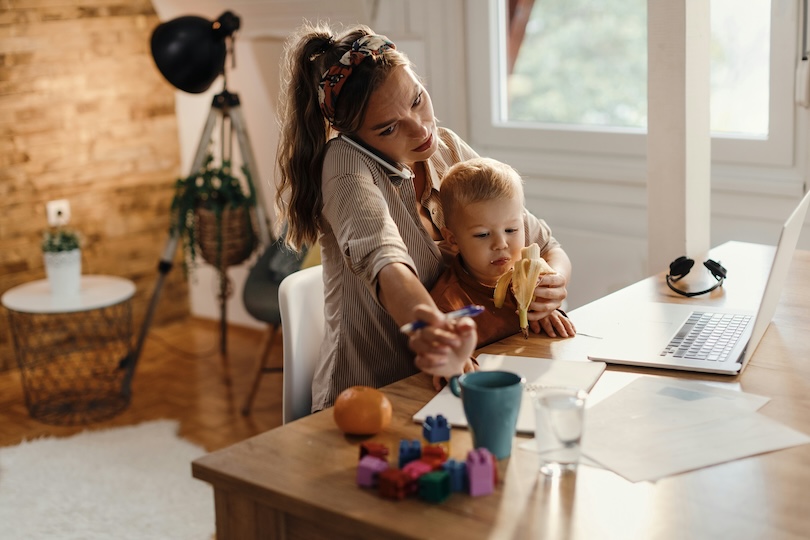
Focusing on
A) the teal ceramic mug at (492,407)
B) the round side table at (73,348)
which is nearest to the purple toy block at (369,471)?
the teal ceramic mug at (492,407)

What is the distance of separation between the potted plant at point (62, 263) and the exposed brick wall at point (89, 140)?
0.53 meters

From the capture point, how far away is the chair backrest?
68.0 inches

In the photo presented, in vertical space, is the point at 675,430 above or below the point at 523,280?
below

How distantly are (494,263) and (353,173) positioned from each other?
0.28 meters

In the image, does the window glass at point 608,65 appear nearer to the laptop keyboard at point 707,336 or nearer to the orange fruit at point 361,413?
the laptop keyboard at point 707,336

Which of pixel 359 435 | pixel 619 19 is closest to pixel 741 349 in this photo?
pixel 359 435

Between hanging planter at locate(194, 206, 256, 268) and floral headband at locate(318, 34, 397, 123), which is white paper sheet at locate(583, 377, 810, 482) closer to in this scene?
floral headband at locate(318, 34, 397, 123)

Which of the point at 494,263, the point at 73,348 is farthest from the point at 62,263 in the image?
the point at 494,263

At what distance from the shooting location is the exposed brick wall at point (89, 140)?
3.86 metres

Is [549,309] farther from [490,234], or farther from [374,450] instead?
[374,450]

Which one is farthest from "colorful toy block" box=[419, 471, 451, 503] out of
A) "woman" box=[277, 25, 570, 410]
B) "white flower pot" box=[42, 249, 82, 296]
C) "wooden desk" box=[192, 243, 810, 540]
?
"white flower pot" box=[42, 249, 82, 296]

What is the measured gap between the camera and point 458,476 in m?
1.09

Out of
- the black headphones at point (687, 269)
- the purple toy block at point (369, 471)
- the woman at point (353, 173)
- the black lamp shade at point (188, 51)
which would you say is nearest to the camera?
the purple toy block at point (369, 471)

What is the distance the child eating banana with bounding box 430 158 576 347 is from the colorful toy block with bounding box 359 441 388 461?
1.54 feet
